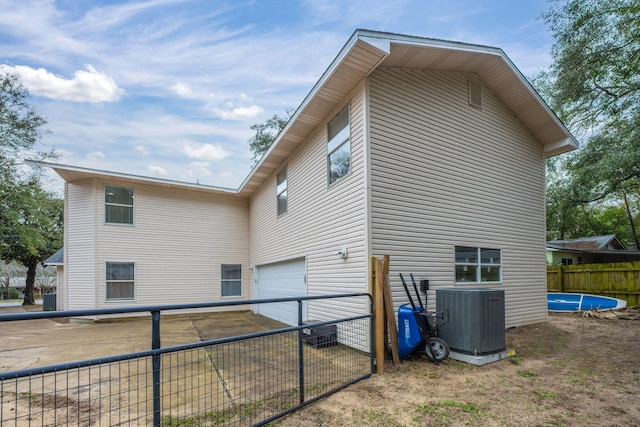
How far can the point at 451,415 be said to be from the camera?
3332 mm

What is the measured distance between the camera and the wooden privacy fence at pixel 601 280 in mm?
10062

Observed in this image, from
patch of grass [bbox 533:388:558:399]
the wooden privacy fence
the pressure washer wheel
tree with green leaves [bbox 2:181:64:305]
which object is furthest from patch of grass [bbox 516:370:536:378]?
tree with green leaves [bbox 2:181:64:305]

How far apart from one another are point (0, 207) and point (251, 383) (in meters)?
16.8

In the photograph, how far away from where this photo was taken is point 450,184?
6934 mm

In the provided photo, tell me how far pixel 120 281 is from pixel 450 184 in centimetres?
987

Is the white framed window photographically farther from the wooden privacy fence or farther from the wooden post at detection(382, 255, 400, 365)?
the wooden privacy fence

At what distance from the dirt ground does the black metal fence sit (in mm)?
341

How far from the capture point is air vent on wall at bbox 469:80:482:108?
24.6ft

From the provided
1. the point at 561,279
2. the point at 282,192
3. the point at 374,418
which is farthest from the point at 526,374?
the point at 561,279

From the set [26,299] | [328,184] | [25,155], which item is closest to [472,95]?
[328,184]

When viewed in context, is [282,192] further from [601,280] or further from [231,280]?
[601,280]

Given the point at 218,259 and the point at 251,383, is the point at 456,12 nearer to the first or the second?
the point at 251,383

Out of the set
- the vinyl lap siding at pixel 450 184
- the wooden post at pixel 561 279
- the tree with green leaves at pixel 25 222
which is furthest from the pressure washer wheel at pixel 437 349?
the tree with green leaves at pixel 25 222

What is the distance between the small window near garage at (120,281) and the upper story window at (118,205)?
1.37m
